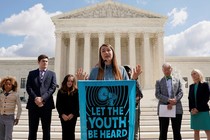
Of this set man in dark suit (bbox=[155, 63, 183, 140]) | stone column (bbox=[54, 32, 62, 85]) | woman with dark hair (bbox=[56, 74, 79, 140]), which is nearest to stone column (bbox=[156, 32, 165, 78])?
stone column (bbox=[54, 32, 62, 85])

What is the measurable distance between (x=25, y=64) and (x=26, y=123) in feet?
120

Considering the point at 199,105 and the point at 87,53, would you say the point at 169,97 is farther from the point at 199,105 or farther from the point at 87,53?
the point at 87,53

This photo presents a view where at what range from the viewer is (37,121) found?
19.9 ft

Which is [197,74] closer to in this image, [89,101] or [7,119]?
[89,101]

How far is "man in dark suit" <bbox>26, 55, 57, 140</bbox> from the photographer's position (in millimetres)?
5980

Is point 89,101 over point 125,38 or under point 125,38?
under

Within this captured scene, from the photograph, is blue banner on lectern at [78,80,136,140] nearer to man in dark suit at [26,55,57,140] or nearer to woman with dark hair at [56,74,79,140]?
man in dark suit at [26,55,57,140]

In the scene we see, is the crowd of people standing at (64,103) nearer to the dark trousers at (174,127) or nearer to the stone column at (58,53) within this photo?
the dark trousers at (174,127)

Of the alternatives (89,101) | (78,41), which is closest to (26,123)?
(89,101)

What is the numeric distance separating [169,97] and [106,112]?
381 centimetres

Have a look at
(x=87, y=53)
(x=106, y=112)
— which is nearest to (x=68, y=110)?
(x=106, y=112)

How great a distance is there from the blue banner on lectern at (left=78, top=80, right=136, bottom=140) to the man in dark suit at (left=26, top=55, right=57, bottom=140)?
3208mm

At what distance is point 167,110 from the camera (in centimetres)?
623

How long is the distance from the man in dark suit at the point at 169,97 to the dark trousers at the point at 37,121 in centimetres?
274
